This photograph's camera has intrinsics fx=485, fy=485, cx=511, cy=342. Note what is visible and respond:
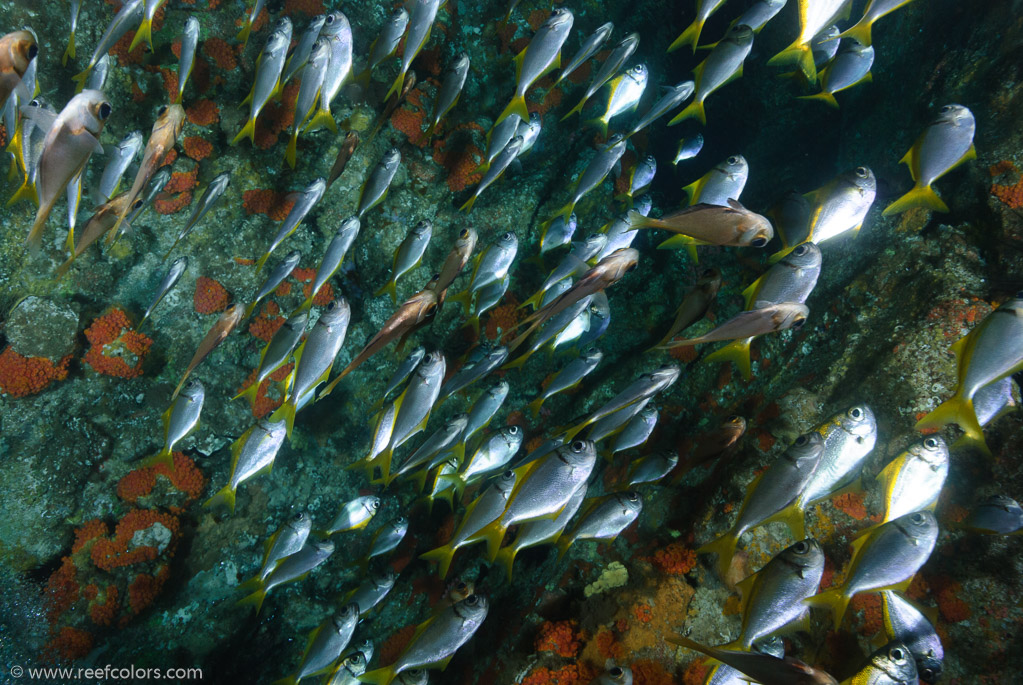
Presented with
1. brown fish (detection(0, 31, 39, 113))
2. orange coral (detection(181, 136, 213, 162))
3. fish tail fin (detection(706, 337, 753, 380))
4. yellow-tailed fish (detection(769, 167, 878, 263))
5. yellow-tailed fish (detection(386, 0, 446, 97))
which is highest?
brown fish (detection(0, 31, 39, 113))

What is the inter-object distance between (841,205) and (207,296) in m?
4.66

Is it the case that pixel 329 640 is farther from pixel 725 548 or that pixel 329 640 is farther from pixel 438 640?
pixel 725 548

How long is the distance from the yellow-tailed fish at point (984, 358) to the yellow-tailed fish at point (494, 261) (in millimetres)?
2370

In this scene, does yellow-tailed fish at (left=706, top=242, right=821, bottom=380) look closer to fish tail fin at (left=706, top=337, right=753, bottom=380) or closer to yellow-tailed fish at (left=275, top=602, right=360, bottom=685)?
fish tail fin at (left=706, top=337, right=753, bottom=380)

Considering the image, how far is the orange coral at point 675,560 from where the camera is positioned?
3502mm

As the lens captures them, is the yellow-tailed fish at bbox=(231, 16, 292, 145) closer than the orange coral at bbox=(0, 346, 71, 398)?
Yes

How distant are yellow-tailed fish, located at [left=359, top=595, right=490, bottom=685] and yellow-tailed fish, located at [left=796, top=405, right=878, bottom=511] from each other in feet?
5.75

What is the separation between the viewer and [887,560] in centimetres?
197

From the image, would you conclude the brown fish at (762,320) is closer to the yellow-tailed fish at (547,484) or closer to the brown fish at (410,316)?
the yellow-tailed fish at (547,484)

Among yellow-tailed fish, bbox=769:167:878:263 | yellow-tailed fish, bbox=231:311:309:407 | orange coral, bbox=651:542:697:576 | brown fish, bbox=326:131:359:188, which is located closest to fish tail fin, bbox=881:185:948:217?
yellow-tailed fish, bbox=769:167:878:263

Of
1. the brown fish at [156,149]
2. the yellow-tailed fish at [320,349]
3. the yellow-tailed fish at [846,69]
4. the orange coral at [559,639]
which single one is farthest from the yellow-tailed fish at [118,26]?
the orange coral at [559,639]

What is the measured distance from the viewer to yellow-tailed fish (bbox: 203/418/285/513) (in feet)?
9.84

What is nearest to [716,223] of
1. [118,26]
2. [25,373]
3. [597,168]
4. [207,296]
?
[597,168]

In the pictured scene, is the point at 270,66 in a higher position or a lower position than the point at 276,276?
higher
